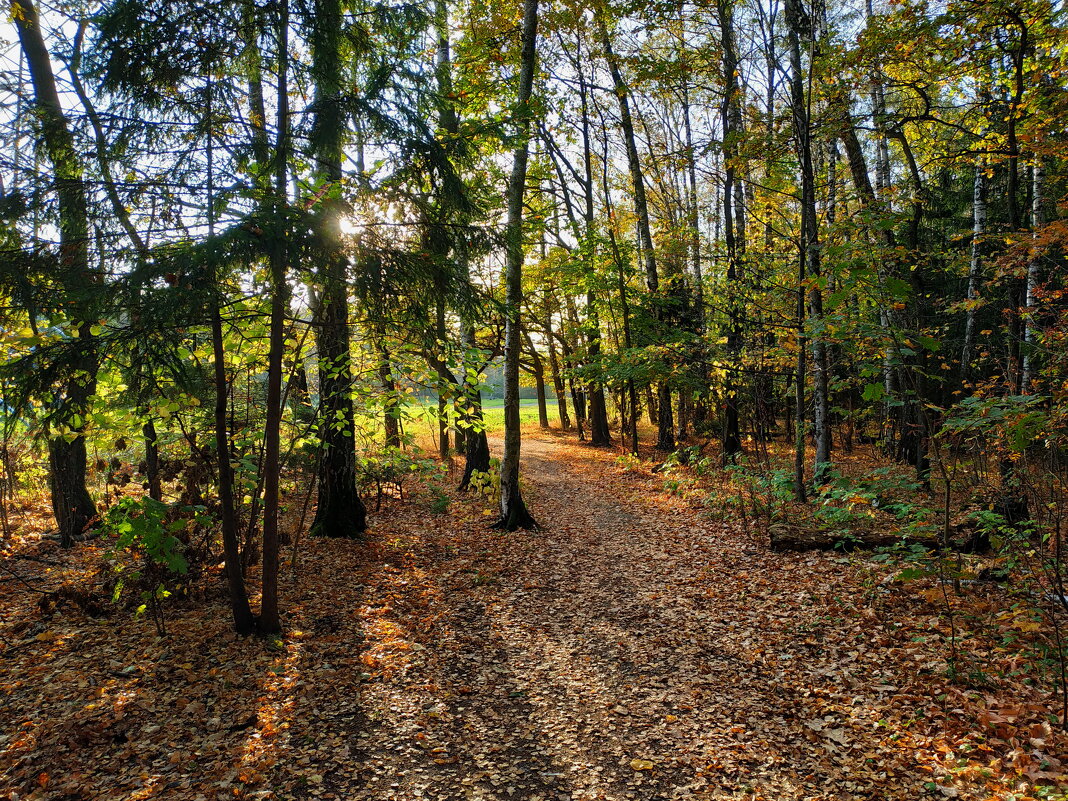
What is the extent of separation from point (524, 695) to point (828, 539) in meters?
4.56

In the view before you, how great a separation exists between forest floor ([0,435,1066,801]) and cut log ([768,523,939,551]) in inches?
8.0

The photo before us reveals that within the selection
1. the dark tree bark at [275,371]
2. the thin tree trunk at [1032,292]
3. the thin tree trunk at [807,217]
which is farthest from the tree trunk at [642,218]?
the dark tree bark at [275,371]

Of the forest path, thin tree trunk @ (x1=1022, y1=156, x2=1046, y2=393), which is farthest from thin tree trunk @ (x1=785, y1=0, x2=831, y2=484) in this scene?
the forest path

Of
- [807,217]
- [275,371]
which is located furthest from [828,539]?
[275,371]

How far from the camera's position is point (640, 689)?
445 cm

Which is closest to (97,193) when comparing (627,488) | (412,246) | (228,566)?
(412,246)

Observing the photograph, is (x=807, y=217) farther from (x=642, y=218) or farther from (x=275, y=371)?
(x=642, y=218)

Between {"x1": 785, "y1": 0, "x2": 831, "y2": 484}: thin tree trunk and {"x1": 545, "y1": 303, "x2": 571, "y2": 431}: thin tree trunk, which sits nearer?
{"x1": 785, "y1": 0, "x2": 831, "y2": 484}: thin tree trunk

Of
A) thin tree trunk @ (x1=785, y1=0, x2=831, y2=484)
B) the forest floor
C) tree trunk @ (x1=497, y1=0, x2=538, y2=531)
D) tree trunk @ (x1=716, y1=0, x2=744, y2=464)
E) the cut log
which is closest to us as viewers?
the forest floor

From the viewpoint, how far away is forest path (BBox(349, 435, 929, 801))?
135 inches

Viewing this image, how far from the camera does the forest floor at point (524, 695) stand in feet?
11.0

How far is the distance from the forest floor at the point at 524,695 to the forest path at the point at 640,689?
→ 2 cm

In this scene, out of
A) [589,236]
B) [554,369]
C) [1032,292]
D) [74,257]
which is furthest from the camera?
[554,369]

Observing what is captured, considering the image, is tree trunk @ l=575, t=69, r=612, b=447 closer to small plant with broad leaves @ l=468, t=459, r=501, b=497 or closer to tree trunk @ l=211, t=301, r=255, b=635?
small plant with broad leaves @ l=468, t=459, r=501, b=497
